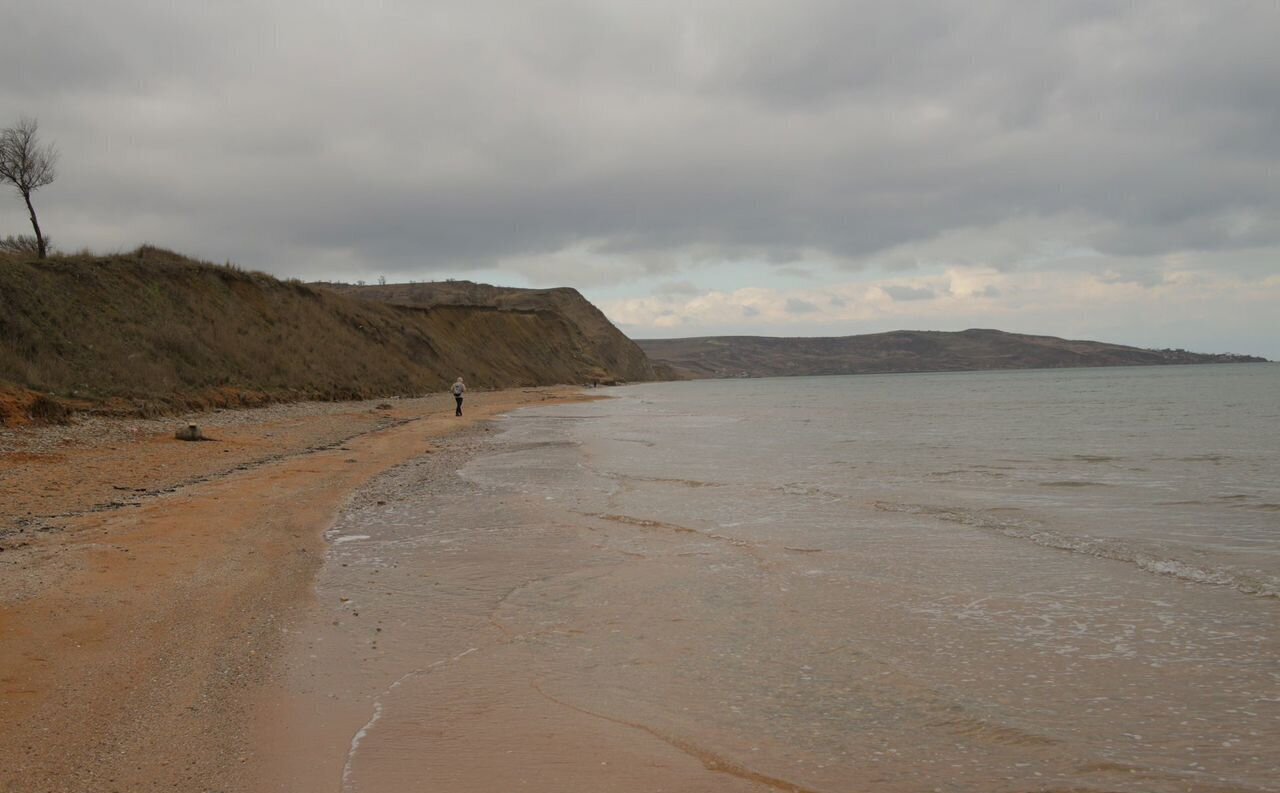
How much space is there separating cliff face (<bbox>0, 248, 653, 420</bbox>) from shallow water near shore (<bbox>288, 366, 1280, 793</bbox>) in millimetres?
15018

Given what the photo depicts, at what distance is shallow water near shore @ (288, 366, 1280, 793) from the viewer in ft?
12.6

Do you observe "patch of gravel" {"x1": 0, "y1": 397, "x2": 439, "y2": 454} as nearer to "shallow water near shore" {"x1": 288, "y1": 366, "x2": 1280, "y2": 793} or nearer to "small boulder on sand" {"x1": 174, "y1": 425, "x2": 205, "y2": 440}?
"small boulder on sand" {"x1": 174, "y1": 425, "x2": 205, "y2": 440}

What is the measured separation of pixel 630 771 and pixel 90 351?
27.2 meters

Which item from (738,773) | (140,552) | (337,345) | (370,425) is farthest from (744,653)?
(337,345)

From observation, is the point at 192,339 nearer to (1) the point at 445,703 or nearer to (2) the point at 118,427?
(2) the point at 118,427

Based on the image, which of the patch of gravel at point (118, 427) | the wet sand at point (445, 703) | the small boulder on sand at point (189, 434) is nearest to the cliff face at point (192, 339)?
the patch of gravel at point (118, 427)

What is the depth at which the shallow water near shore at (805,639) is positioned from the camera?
12.6 feet

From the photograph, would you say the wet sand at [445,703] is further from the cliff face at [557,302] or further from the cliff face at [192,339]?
the cliff face at [557,302]

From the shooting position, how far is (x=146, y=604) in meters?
6.11

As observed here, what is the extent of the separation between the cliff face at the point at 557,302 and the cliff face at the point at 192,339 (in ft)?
150

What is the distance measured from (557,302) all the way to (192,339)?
86946 millimetres

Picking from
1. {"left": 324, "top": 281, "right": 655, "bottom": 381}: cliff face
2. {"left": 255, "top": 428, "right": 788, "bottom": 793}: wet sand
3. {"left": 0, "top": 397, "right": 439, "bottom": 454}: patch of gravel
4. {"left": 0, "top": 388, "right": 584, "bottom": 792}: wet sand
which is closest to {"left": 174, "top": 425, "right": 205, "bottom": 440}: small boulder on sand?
{"left": 0, "top": 397, "right": 439, "bottom": 454}: patch of gravel

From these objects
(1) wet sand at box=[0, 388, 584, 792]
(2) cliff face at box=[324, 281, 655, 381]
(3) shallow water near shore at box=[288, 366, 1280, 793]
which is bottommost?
(3) shallow water near shore at box=[288, 366, 1280, 793]

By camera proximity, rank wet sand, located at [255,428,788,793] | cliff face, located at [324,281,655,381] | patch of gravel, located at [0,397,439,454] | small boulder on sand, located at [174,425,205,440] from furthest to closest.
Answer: cliff face, located at [324,281,655,381] → small boulder on sand, located at [174,425,205,440] → patch of gravel, located at [0,397,439,454] → wet sand, located at [255,428,788,793]
